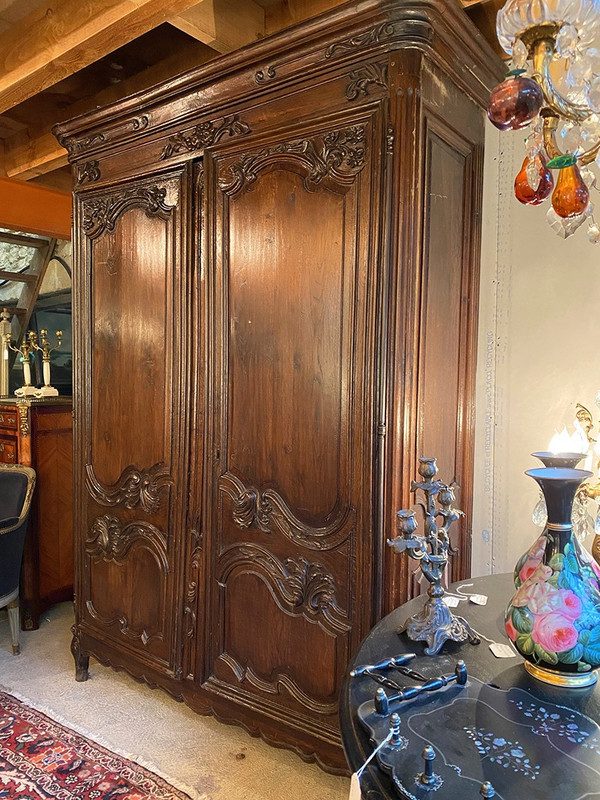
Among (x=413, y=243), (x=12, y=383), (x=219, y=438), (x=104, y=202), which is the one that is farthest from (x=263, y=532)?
(x=12, y=383)

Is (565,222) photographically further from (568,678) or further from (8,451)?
(8,451)

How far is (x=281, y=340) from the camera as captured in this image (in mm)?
1823

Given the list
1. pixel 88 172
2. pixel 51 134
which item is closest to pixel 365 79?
pixel 88 172

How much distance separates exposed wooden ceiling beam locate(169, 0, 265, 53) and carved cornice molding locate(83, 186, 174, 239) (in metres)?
0.56

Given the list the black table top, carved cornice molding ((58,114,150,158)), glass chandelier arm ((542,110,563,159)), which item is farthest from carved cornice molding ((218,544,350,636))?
carved cornice molding ((58,114,150,158))

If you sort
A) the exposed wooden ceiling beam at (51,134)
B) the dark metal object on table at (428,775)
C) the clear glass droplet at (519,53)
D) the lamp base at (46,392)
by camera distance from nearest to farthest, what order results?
the dark metal object on table at (428,775) → the clear glass droplet at (519,53) → the exposed wooden ceiling beam at (51,134) → the lamp base at (46,392)

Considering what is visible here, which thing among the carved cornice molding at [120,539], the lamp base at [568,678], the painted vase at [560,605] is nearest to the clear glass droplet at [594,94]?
the painted vase at [560,605]

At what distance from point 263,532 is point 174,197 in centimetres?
123

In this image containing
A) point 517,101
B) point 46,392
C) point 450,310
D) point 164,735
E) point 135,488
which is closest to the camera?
point 517,101

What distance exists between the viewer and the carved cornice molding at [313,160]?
1.65 m

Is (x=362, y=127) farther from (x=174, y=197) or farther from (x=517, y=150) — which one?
(x=174, y=197)

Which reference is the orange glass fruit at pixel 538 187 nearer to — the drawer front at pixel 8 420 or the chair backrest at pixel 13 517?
the chair backrest at pixel 13 517

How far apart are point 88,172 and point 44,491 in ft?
5.61

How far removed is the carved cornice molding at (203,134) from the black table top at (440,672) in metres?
1.56
